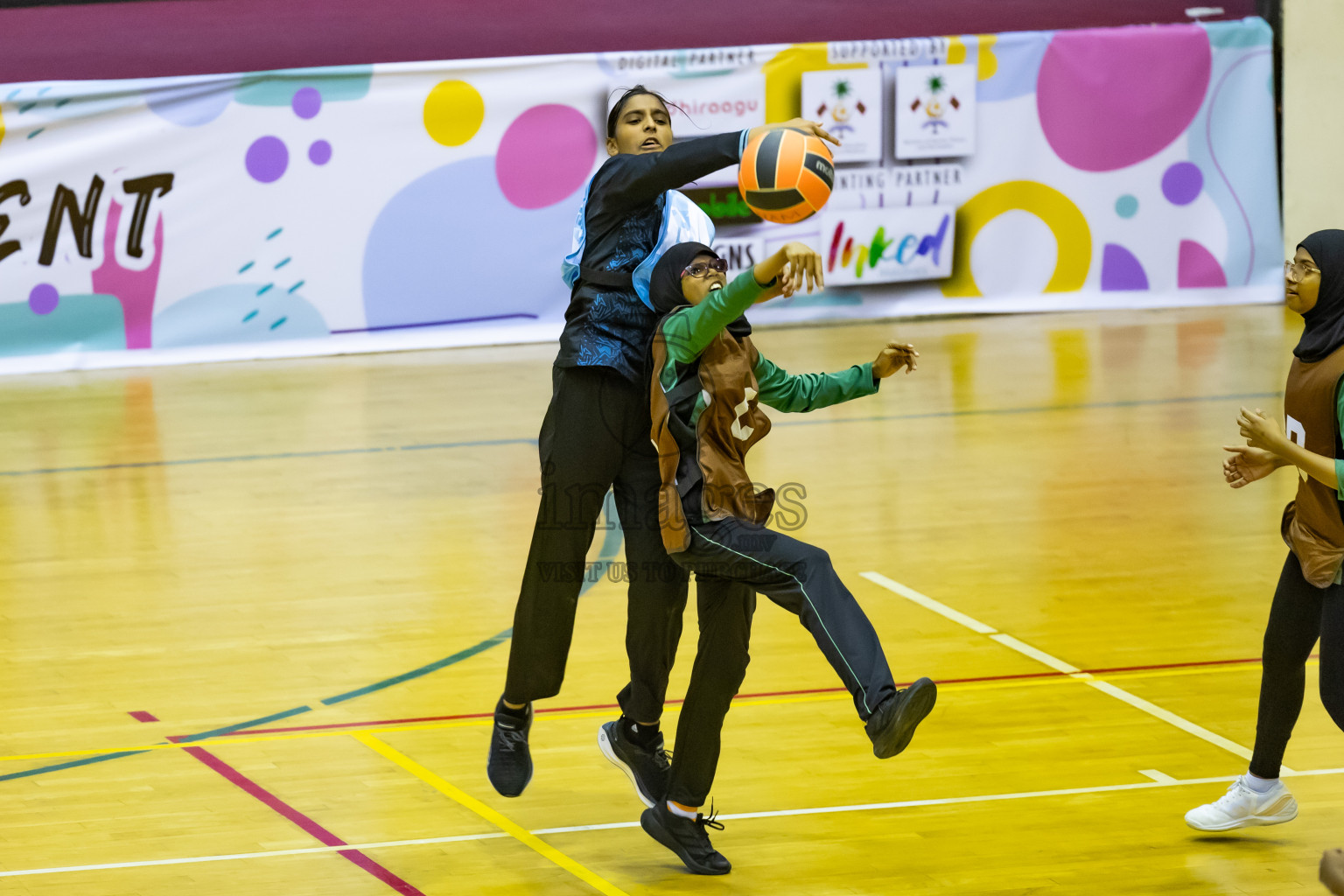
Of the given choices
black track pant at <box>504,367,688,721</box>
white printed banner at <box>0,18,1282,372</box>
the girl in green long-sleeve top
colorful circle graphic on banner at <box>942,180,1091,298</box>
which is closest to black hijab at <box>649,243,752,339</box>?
the girl in green long-sleeve top

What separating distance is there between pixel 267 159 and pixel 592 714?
8523 mm

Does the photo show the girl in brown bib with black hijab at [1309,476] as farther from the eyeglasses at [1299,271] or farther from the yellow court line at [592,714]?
the yellow court line at [592,714]

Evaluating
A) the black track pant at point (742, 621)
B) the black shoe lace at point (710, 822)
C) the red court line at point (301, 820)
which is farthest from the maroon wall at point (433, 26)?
the black track pant at point (742, 621)

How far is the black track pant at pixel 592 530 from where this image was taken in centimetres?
426

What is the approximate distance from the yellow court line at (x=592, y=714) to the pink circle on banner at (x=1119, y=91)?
8928 mm

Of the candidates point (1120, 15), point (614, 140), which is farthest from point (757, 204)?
point (1120, 15)

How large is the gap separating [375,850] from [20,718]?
1.85 meters

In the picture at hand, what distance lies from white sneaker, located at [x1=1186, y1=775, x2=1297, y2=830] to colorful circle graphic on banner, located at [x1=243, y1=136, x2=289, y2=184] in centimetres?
1018

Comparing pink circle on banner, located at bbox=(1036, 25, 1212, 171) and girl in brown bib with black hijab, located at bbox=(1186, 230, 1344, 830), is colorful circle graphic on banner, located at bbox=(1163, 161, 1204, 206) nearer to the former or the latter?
pink circle on banner, located at bbox=(1036, 25, 1212, 171)

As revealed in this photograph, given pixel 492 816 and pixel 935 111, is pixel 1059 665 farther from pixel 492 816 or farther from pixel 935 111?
pixel 935 111

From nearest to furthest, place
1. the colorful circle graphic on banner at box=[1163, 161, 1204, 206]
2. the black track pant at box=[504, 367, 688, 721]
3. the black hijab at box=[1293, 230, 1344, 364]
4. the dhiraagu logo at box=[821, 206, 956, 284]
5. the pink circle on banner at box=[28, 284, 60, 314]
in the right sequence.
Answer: the black hijab at box=[1293, 230, 1344, 364]
the black track pant at box=[504, 367, 688, 721]
the pink circle on banner at box=[28, 284, 60, 314]
the dhiraagu logo at box=[821, 206, 956, 284]
the colorful circle graphic on banner at box=[1163, 161, 1204, 206]

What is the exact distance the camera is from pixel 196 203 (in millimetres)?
12617

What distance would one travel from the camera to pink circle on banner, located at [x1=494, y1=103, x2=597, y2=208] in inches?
515

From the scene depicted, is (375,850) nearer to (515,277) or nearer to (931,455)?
(931,455)
